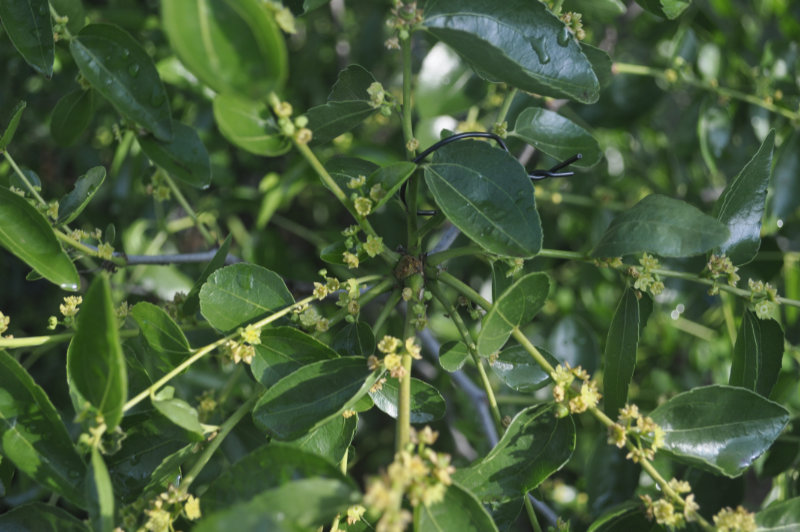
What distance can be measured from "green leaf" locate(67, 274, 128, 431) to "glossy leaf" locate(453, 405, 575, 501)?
0.54 meters

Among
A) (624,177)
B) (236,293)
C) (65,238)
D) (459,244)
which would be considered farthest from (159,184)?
(624,177)

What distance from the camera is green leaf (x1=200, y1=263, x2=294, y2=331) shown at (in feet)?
3.54

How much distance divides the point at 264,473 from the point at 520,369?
1.68ft

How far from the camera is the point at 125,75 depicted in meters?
1.13

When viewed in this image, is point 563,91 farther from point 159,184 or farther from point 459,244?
point 159,184

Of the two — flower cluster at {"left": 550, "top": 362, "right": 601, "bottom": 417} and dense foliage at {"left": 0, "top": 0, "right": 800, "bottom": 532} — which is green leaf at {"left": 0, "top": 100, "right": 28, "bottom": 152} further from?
flower cluster at {"left": 550, "top": 362, "right": 601, "bottom": 417}

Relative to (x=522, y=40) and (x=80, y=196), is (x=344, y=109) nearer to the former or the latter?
(x=522, y=40)

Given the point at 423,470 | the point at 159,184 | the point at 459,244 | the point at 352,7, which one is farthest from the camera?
the point at 352,7

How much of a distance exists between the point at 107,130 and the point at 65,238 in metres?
1.24

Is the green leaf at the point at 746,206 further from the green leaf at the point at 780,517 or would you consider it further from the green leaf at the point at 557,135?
the green leaf at the point at 780,517

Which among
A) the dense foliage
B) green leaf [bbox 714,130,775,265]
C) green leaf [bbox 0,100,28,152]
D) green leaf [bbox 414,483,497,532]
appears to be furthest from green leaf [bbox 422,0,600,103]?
green leaf [bbox 0,100,28,152]

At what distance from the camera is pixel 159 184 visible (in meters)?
1.64

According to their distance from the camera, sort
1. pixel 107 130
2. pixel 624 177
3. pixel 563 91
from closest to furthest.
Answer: pixel 563 91
pixel 107 130
pixel 624 177

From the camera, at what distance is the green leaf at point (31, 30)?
1167 mm
